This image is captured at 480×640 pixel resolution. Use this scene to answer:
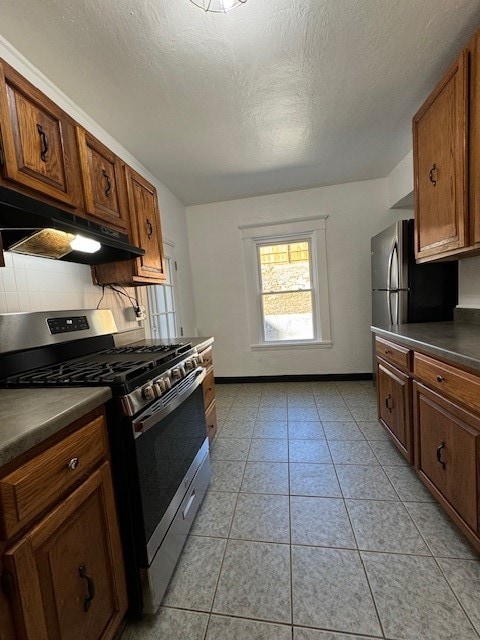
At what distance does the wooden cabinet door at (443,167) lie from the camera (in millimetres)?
1456

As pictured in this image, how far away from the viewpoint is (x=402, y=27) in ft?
4.65

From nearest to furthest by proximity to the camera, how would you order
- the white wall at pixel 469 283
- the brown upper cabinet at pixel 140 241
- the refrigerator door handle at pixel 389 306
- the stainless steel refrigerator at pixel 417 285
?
the brown upper cabinet at pixel 140 241, the white wall at pixel 469 283, the stainless steel refrigerator at pixel 417 285, the refrigerator door handle at pixel 389 306

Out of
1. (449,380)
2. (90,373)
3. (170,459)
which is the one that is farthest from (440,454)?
Result: (90,373)

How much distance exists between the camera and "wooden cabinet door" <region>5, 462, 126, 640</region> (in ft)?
2.15

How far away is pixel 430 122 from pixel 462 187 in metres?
0.58

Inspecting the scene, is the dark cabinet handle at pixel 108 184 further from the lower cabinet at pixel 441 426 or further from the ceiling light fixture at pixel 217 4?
the lower cabinet at pixel 441 426

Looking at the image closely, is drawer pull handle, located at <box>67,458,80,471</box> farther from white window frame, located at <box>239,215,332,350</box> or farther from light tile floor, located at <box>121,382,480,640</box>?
white window frame, located at <box>239,215,332,350</box>

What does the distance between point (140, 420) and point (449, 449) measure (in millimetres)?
1398

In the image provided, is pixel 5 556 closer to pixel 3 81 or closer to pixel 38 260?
pixel 38 260

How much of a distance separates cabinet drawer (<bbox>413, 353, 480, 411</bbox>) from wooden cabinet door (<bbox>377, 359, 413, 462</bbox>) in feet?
0.63

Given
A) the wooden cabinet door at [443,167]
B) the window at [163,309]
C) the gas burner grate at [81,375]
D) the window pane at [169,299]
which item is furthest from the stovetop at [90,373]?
the wooden cabinet door at [443,167]

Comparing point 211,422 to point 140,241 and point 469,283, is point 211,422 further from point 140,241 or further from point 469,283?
point 469,283

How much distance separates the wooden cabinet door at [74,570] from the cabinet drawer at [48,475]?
0.04 meters

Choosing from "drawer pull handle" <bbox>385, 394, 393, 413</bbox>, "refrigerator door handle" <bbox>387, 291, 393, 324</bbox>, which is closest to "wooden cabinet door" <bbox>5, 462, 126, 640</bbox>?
"drawer pull handle" <bbox>385, 394, 393, 413</bbox>
